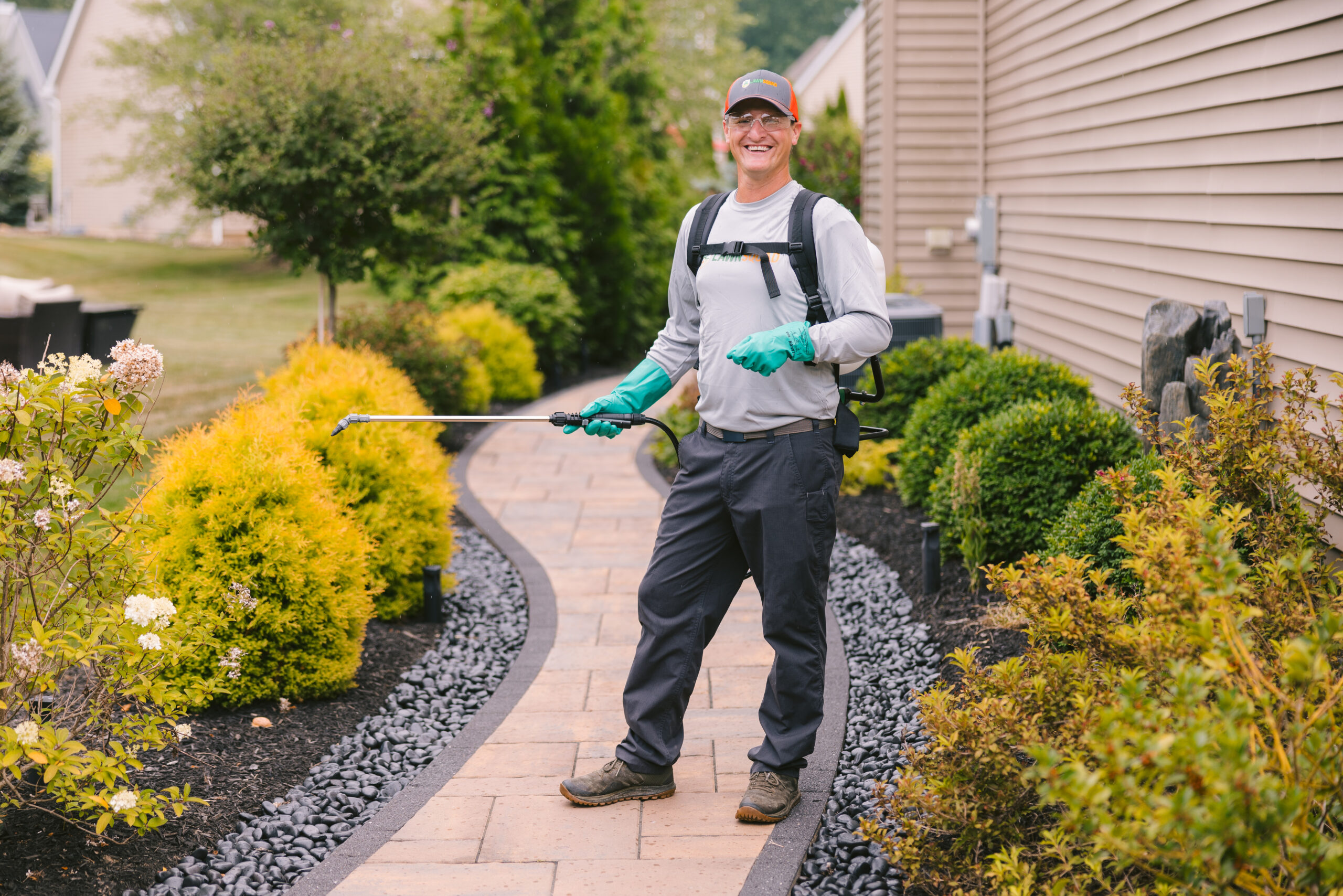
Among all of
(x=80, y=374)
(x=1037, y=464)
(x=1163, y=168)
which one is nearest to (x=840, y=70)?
(x=1163, y=168)

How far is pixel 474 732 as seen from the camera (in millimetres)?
3730

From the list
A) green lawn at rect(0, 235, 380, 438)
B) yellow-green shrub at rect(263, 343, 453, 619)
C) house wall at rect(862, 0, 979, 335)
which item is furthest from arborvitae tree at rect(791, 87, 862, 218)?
yellow-green shrub at rect(263, 343, 453, 619)

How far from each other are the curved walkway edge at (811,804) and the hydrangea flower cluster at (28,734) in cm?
164

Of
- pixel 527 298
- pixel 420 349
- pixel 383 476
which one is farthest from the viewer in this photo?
pixel 527 298

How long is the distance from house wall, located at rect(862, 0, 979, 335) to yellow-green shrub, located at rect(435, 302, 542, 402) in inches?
129

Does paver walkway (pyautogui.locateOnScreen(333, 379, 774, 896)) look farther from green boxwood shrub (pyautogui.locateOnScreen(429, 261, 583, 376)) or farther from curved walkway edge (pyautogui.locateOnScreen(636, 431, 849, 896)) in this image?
green boxwood shrub (pyautogui.locateOnScreen(429, 261, 583, 376))

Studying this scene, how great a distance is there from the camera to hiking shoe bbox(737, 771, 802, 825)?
3.01 metres

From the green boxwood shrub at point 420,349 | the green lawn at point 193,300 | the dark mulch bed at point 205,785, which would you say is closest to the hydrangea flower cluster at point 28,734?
the dark mulch bed at point 205,785

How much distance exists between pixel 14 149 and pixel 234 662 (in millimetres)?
27712

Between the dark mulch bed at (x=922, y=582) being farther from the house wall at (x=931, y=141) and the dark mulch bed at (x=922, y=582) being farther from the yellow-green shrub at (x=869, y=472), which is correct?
the house wall at (x=931, y=141)

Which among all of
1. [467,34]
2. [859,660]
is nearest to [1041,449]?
[859,660]

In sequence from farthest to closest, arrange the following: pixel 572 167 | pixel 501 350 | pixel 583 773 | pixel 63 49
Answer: pixel 63 49 → pixel 572 167 → pixel 501 350 → pixel 583 773

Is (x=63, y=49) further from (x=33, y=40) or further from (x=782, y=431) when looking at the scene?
(x=782, y=431)

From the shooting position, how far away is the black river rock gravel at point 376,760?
9.41ft
